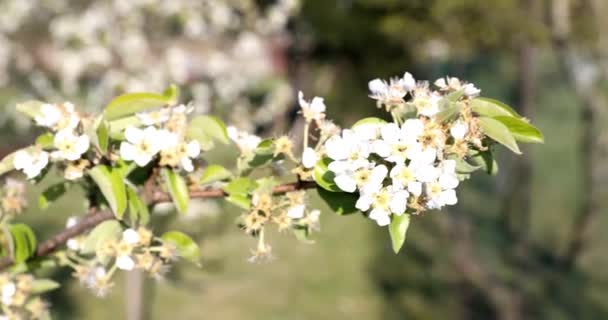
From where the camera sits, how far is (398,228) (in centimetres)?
122

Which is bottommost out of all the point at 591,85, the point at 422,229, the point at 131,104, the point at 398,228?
the point at 398,228

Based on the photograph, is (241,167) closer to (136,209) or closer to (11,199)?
(136,209)

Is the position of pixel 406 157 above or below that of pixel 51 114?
below

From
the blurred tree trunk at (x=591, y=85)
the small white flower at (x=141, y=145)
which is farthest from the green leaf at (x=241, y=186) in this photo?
the blurred tree trunk at (x=591, y=85)

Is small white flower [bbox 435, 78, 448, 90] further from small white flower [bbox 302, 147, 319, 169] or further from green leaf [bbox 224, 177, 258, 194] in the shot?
green leaf [bbox 224, 177, 258, 194]

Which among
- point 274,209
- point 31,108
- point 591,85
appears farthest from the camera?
point 591,85

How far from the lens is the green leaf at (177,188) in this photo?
138cm

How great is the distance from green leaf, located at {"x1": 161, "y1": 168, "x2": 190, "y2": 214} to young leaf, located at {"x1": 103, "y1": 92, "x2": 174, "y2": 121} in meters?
0.14

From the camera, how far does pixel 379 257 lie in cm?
792

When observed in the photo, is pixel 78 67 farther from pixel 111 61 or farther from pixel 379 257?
pixel 379 257

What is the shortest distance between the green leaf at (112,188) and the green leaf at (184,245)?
158mm

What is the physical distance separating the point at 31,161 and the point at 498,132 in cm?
81

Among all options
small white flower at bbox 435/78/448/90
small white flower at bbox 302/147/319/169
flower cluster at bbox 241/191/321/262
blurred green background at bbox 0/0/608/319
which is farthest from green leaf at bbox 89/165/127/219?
blurred green background at bbox 0/0/608/319

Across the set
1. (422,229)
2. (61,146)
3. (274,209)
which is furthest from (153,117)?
(422,229)
